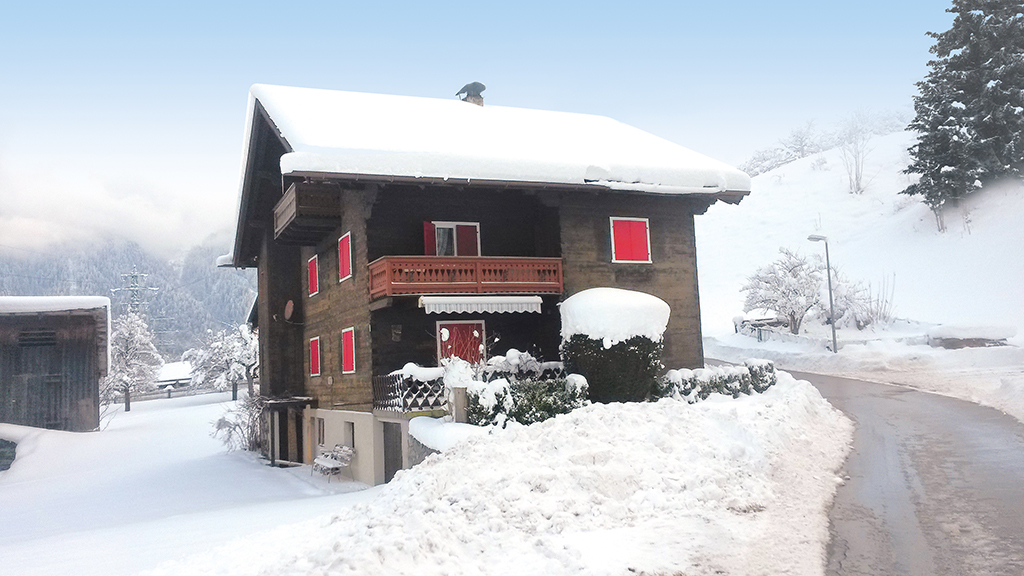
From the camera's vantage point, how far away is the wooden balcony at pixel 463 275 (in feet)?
63.7

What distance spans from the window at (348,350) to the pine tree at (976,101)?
47.2 meters

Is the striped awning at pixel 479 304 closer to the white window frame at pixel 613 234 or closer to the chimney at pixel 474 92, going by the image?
the white window frame at pixel 613 234

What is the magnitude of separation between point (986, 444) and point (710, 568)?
1053 cm

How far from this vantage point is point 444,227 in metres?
22.0

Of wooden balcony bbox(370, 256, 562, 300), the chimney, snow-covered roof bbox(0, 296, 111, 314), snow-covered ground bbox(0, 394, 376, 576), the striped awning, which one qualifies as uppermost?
the chimney

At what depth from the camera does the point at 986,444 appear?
15492 millimetres

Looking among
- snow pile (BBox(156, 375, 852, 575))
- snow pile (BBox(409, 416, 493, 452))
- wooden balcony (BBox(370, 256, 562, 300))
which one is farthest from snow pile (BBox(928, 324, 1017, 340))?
snow pile (BBox(409, 416, 493, 452))

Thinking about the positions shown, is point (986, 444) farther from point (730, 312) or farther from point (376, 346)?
point (730, 312)

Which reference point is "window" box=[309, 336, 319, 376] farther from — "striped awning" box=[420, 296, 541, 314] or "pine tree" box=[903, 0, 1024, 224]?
"pine tree" box=[903, 0, 1024, 224]

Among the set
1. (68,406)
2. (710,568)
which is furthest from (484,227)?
(68,406)

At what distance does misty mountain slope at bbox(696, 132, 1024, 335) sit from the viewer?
49322 mm

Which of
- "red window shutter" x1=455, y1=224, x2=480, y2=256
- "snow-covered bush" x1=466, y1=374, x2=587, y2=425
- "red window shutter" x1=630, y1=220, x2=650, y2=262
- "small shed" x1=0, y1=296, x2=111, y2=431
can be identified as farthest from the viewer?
"small shed" x1=0, y1=296, x2=111, y2=431

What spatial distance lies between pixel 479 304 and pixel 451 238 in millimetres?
2989

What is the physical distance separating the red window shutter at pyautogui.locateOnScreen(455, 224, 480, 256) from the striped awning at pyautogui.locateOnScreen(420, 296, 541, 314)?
2.19 metres
